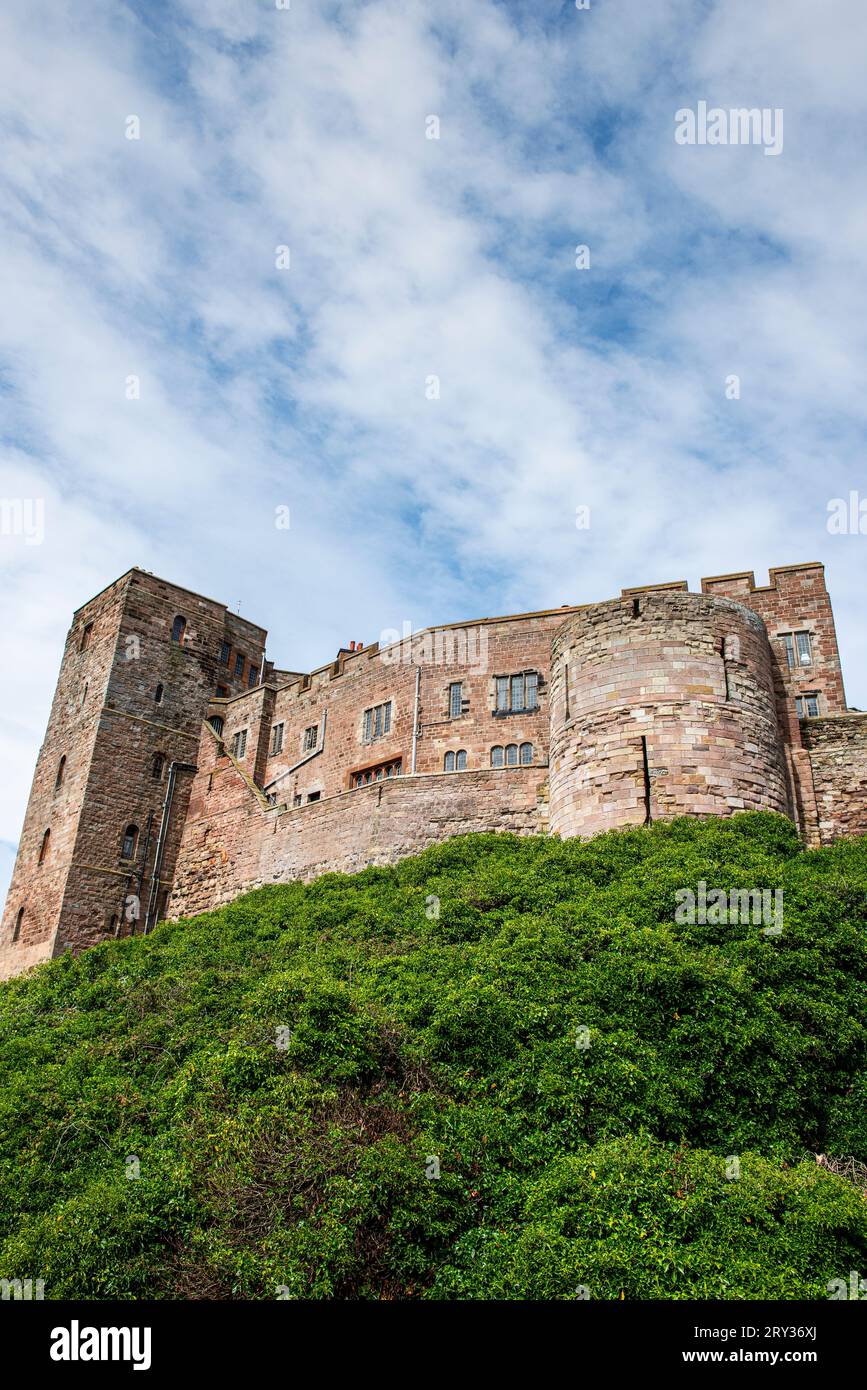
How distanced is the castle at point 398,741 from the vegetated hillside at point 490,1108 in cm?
333

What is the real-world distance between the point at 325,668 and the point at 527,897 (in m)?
18.6

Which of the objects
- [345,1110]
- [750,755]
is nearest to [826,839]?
[750,755]

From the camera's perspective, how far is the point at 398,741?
3066cm

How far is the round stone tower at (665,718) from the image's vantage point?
20.4 meters

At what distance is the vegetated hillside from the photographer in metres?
9.63

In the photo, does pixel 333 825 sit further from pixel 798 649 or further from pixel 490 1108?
pixel 490 1108

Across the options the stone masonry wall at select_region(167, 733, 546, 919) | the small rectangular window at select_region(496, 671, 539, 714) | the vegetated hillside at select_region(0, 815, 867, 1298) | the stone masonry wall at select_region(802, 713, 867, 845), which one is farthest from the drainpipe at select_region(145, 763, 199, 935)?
the stone masonry wall at select_region(802, 713, 867, 845)

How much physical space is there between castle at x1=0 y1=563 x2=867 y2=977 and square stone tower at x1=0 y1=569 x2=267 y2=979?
0.09m

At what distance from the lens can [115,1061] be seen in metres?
15.9

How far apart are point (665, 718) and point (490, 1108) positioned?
1081cm

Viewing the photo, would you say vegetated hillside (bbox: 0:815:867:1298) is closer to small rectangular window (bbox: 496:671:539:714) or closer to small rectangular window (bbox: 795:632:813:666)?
small rectangular window (bbox: 795:632:813:666)

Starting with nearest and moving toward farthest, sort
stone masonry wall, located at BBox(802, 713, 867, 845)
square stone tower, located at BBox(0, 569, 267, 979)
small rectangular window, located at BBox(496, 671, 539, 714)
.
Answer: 1. stone masonry wall, located at BBox(802, 713, 867, 845)
2. small rectangular window, located at BBox(496, 671, 539, 714)
3. square stone tower, located at BBox(0, 569, 267, 979)

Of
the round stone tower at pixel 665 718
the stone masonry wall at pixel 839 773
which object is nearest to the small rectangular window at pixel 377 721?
the round stone tower at pixel 665 718
